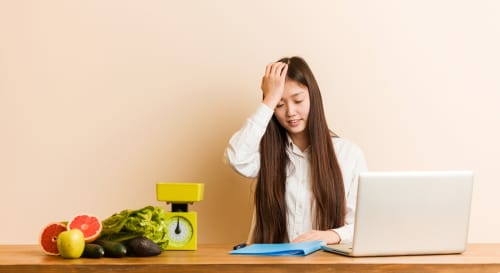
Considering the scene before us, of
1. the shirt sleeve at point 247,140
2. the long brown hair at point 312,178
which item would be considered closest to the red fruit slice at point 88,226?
the shirt sleeve at point 247,140

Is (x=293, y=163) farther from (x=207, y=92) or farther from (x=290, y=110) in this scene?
(x=207, y=92)

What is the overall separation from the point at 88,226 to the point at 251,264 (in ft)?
1.97

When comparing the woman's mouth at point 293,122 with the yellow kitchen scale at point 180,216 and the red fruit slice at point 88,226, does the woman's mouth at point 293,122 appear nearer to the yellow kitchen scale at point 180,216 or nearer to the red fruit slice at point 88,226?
the yellow kitchen scale at point 180,216

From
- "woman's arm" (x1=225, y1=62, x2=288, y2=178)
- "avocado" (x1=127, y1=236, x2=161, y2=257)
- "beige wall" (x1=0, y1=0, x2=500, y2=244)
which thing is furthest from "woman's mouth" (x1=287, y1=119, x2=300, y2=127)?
"avocado" (x1=127, y1=236, x2=161, y2=257)

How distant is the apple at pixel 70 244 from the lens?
2164mm

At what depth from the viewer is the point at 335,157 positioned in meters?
3.03

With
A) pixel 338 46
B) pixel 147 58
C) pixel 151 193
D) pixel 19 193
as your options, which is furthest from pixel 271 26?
pixel 19 193

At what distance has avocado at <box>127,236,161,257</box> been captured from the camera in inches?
86.2

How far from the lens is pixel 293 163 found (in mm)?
3080

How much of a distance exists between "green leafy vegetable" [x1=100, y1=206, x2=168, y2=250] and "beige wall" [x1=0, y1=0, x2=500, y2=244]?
3.37 ft

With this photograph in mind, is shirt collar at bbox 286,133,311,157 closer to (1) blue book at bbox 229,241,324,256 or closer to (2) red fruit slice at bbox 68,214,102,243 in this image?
(1) blue book at bbox 229,241,324,256

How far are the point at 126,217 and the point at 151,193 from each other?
3.52ft

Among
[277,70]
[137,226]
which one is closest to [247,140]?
[277,70]

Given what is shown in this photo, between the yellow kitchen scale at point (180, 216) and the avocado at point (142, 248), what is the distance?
0.76ft
